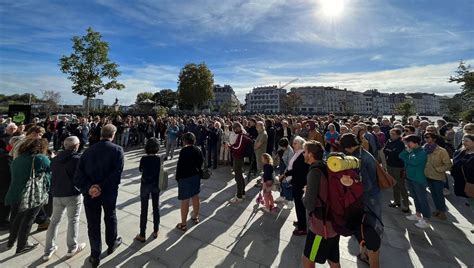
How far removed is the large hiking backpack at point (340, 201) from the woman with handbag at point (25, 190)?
13.1ft

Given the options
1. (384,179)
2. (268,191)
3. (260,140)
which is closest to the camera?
(384,179)

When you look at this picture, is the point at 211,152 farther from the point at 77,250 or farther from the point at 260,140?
the point at 77,250

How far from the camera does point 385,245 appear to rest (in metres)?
3.69

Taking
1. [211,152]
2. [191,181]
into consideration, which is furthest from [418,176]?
[211,152]

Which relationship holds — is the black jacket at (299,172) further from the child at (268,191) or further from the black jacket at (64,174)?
the black jacket at (64,174)

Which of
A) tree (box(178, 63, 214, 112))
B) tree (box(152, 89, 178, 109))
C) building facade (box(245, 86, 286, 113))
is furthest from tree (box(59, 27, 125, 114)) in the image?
building facade (box(245, 86, 286, 113))

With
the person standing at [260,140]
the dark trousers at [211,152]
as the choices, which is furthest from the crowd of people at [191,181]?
the dark trousers at [211,152]

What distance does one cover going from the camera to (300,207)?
3.96m

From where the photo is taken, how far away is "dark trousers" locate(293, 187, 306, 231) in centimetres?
391

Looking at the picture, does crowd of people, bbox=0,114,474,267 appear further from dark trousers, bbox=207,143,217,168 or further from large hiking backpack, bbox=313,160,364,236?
dark trousers, bbox=207,143,217,168

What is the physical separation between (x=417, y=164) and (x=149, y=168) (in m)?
4.99

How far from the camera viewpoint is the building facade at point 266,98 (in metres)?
112

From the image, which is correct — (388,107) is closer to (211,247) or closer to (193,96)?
(193,96)

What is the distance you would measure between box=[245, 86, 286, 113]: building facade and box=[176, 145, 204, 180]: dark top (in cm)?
10698
